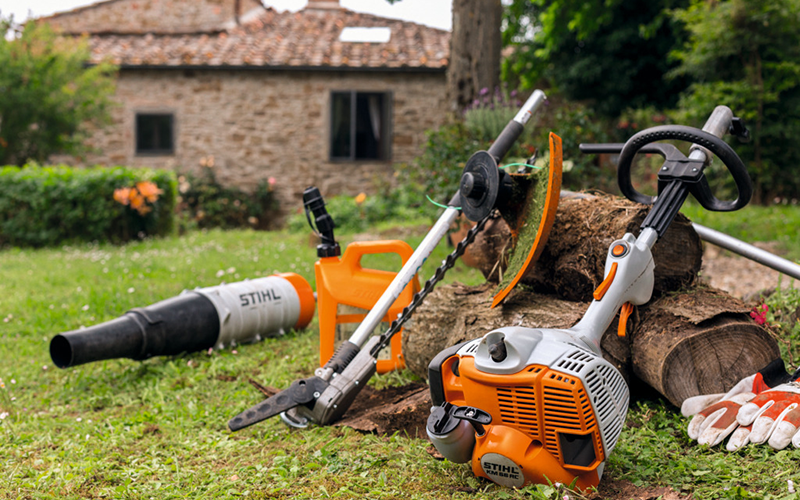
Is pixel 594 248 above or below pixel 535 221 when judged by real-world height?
below

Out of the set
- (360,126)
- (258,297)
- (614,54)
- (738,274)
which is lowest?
(738,274)

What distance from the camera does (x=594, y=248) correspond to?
271 cm

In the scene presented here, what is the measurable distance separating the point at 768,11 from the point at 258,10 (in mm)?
12868

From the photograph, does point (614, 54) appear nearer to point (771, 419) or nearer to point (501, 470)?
point (771, 419)

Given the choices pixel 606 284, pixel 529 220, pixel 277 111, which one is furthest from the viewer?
pixel 277 111

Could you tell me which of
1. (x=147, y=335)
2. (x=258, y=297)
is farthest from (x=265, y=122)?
(x=147, y=335)

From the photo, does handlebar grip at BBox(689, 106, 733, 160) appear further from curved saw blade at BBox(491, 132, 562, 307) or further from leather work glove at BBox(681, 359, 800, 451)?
leather work glove at BBox(681, 359, 800, 451)

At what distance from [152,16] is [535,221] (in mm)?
15296

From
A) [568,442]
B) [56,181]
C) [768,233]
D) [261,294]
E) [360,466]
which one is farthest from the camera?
[56,181]

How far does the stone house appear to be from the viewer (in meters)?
12.8

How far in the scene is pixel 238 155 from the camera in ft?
43.1

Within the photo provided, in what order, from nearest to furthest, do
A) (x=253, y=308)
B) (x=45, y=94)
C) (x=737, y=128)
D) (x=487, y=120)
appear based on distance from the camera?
(x=737, y=128) → (x=253, y=308) → (x=487, y=120) → (x=45, y=94)

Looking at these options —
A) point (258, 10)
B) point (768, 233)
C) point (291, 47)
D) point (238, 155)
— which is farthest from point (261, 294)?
point (258, 10)

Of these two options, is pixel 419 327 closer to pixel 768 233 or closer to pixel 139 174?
pixel 768 233
